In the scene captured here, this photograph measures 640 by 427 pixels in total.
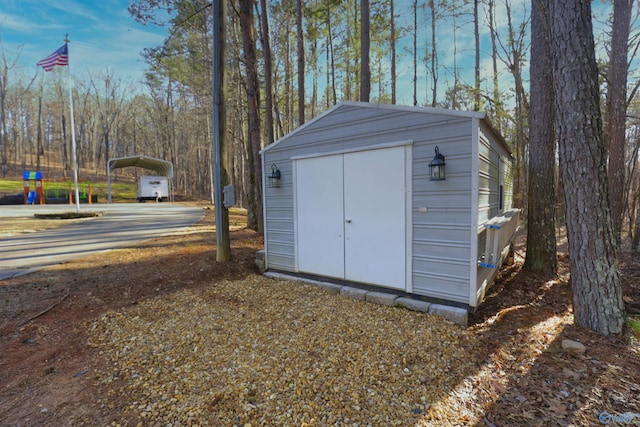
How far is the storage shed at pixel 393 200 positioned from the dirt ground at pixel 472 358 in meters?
0.64

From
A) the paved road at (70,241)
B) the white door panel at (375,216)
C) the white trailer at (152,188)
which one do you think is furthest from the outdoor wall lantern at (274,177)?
the white trailer at (152,188)

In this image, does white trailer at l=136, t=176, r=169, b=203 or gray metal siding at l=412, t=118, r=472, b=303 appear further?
white trailer at l=136, t=176, r=169, b=203

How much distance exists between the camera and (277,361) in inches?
95.4

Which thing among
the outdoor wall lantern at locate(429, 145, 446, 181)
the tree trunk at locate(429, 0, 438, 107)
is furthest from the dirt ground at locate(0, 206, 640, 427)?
the tree trunk at locate(429, 0, 438, 107)

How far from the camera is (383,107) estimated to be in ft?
11.9

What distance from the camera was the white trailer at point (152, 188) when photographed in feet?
64.6

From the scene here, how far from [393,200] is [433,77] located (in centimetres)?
1276

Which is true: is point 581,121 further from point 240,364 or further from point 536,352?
point 240,364

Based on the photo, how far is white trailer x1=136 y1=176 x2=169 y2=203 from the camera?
776 inches

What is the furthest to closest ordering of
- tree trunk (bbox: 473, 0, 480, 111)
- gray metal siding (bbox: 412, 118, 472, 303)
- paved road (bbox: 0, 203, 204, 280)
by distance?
tree trunk (bbox: 473, 0, 480, 111) → paved road (bbox: 0, 203, 204, 280) → gray metal siding (bbox: 412, 118, 472, 303)

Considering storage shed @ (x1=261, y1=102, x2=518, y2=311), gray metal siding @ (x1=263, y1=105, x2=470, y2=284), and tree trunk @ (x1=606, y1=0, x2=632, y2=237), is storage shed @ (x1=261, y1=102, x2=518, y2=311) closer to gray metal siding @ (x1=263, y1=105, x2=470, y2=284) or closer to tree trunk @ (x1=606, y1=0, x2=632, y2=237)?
gray metal siding @ (x1=263, y1=105, x2=470, y2=284)

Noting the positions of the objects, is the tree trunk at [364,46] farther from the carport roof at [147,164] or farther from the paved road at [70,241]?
the carport roof at [147,164]

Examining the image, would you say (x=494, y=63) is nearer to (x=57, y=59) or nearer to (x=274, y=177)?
(x=274, y=177)

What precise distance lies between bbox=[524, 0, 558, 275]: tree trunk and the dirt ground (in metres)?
→ 0.43
